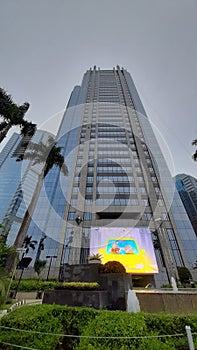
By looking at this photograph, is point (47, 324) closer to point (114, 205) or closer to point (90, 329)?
point (90, 329)

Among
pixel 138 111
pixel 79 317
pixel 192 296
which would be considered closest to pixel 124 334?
pixel 79 317

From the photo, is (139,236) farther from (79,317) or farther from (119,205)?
(79,317)

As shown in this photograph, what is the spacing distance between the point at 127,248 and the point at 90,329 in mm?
21114

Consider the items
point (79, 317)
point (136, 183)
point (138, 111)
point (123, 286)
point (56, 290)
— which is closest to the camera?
point (79, 317)

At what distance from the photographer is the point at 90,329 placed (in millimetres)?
4426

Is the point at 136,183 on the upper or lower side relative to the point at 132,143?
lower

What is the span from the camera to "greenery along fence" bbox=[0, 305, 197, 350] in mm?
3990

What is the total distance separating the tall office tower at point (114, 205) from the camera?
26.4 meters

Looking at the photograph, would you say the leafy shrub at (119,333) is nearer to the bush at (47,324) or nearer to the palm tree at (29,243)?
the bush at (47,324)

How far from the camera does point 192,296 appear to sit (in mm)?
8117

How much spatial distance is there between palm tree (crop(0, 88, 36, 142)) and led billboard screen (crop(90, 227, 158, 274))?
1874 cm

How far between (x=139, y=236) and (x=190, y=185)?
5404 cm

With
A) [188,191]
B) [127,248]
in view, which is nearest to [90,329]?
[127,248]

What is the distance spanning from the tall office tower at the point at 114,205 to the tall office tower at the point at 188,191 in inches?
1149
